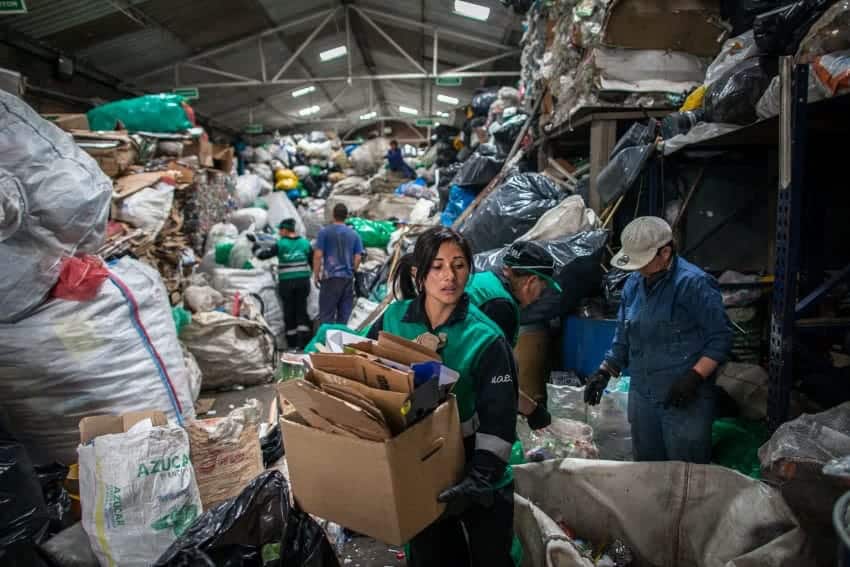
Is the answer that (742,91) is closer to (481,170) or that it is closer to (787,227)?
(787,227)

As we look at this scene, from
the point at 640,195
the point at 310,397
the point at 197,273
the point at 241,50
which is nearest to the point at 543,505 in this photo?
the point at 310,397

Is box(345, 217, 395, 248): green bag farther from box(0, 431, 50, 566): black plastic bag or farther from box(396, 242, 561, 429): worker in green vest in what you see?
box(0, 431, 50, 566): black plastic bag

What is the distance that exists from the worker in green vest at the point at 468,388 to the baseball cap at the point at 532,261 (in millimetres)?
805

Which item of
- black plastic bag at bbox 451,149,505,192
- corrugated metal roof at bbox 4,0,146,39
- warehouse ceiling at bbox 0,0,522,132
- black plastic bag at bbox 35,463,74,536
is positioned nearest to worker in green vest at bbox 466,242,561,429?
black plastic bag at bbox 35,463,74,536

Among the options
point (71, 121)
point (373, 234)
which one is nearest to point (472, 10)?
point (373, 234)

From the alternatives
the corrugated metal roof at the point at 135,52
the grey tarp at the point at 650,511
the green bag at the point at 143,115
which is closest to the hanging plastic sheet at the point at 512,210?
the grey tarp at the point at 650,511

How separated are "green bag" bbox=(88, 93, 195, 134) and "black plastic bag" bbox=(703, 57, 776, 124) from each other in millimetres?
4968

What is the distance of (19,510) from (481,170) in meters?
5.11

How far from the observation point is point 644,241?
2.33 meters

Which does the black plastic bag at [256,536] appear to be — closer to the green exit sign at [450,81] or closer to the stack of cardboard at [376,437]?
the stack of cardboard at [376,437]

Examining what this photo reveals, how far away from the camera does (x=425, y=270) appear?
164cm

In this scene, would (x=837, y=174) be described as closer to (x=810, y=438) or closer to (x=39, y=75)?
(x=810, y=438)

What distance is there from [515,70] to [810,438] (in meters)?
9.12

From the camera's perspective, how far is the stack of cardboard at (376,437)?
1.19 meters
